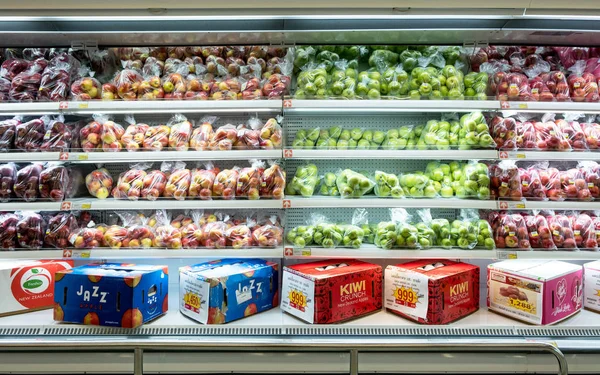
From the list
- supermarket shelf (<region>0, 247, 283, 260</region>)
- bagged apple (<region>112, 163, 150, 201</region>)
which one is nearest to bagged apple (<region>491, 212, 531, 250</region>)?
supermarket shelf (<region>0, 247, 283, 260</region>)

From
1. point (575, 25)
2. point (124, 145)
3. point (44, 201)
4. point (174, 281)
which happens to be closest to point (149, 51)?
point (124, 145)

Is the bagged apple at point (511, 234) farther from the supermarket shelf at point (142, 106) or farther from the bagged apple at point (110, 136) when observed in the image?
the bagged apple at point (110, 136)

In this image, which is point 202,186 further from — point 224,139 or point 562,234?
point 562,234

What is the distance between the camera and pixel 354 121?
9.27 ft

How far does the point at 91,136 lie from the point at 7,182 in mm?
582

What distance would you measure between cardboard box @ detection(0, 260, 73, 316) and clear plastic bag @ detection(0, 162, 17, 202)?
434 mm

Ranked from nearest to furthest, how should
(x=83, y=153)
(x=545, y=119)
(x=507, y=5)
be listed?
(x=507, y=5) < (x=83, y=153) < (x=545, y=119)

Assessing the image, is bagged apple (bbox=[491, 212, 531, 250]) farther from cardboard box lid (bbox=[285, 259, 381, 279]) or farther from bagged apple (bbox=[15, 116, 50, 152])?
bagged apple (bbox=[15, 116, 50, 152])

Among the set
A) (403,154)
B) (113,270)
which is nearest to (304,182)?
(403,154)

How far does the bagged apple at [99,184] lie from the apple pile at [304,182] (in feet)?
3.88

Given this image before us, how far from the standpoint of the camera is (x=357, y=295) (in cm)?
228

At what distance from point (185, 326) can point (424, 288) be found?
4.53 feet

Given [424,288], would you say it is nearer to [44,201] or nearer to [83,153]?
[83,153]

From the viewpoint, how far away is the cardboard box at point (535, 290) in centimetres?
217
